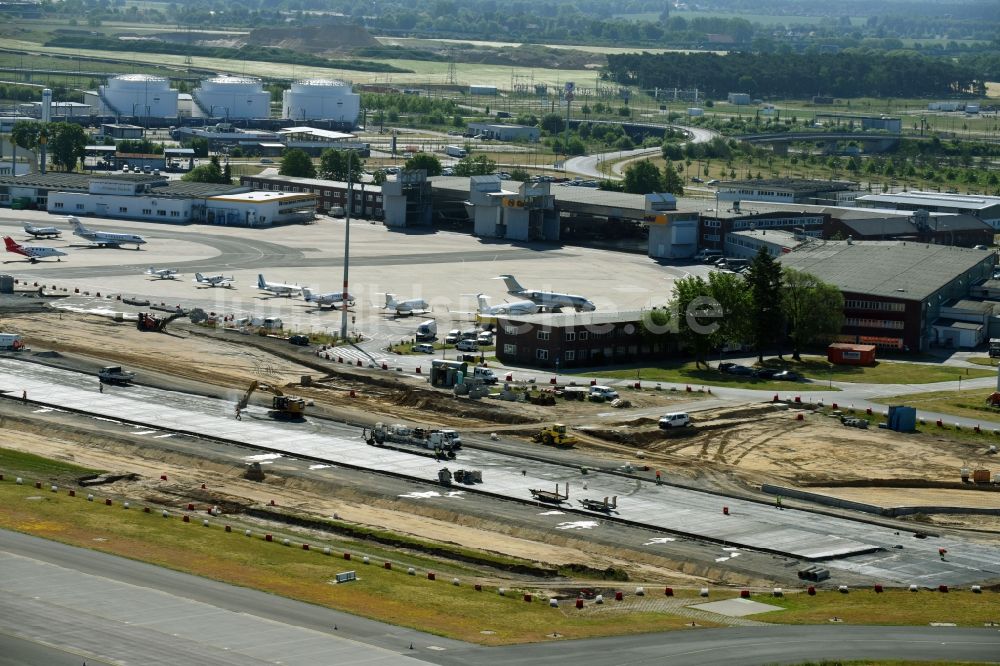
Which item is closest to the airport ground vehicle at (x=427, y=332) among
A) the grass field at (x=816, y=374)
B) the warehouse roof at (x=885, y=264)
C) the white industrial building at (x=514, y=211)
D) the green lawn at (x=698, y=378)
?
the green lawn at (x=698, y=378)

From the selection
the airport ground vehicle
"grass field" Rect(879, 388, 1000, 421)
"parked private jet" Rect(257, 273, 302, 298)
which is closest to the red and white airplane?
"parked private jet" Rect(257, 273, 302, 298)

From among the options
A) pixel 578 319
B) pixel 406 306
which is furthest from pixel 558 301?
pixel 578 319

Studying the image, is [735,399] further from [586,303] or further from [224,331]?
[224,331]

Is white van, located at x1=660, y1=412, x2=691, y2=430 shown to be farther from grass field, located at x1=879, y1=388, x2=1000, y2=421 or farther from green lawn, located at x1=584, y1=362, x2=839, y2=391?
grass field, located at x1=879, y1=388, x2=1000, y2=421

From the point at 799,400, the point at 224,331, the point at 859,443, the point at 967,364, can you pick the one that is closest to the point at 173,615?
the point at 859,443

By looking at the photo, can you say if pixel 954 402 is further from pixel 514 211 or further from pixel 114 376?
pixel 514 211

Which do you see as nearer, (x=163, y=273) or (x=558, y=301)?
(x=558, y=301)
